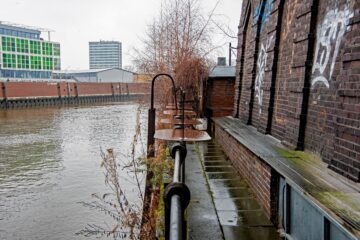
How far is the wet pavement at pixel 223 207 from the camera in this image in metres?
4.04

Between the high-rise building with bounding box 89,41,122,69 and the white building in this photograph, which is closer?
the white building

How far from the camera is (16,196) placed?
33.1ft

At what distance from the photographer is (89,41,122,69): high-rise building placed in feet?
434

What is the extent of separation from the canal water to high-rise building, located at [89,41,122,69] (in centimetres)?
11449

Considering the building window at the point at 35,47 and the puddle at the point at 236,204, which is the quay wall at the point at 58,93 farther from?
the building window at the point at 35,47

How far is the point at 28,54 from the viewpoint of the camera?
86.7 m

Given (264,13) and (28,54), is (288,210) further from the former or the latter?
(28,54)

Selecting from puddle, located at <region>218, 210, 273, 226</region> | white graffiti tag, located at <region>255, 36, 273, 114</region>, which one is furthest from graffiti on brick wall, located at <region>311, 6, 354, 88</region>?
white graffiti tag, located at <region>255, 36, 273, 114</region>

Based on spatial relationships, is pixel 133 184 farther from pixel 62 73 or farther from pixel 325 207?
pixel 62 73

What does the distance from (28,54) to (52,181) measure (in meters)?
83.6

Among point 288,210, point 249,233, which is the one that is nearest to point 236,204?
point 249,233

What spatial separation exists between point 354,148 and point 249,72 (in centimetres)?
534

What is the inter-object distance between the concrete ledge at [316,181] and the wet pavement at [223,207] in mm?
684

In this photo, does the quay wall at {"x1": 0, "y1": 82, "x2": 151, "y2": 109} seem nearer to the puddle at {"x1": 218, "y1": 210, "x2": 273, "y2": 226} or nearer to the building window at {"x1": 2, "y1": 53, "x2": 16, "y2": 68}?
the puddle at {"x1": 218, "y1": 210, "x2": 273, "y2": 226}
